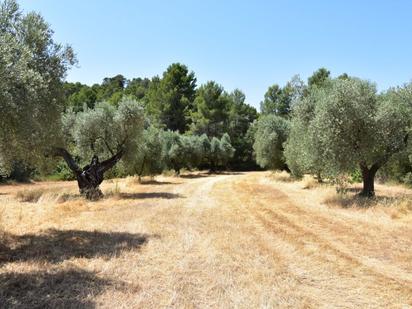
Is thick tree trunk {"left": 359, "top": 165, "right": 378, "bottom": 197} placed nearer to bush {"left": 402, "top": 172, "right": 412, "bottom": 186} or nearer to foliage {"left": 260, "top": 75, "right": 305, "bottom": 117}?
bush {"left": 402, "top": 172, "right": 412, "bottom": 186}

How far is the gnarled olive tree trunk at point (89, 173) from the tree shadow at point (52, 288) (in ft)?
41.4

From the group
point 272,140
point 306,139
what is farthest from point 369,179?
point 272,140

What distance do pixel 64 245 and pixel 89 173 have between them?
1192 centimetres

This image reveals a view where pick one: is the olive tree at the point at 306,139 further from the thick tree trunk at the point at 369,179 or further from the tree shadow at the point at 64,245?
the tree shadow at the point at 64,245

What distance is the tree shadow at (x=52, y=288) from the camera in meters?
5.50

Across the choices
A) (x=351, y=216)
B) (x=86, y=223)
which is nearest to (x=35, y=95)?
(x=86, y=223)

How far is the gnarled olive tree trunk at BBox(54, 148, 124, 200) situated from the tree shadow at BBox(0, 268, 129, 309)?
496 inches

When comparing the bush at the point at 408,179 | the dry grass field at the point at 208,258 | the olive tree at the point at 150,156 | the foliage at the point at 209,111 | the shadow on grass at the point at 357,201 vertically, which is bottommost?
Answer: the dry grass field at the point at 208,258

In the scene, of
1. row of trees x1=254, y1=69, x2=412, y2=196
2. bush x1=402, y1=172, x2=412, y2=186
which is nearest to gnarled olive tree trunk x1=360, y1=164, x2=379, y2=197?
row of trees x1=254, y1=69, x2=412, y2=196

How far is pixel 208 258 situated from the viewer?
26.4 ft

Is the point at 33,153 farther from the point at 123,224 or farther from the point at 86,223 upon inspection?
the point at 123,224

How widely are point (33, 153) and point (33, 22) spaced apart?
4077 mm

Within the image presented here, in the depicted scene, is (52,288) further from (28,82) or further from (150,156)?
(150,156)

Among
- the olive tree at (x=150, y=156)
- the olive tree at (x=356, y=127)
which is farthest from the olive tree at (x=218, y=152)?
the olive tree at (x=356, y=127)
